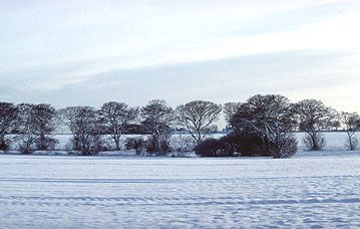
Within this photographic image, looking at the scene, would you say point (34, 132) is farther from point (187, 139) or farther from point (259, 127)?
point (259, 127)

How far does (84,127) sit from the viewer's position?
220ft

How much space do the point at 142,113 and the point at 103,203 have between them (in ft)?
183

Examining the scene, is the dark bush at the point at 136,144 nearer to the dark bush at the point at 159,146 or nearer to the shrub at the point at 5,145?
the dark bush at the point at 159,146

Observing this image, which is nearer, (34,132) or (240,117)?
(240,117)

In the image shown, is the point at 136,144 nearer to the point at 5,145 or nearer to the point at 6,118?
the point at 5,145

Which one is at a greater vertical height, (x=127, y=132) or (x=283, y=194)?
(x=127, y=132)

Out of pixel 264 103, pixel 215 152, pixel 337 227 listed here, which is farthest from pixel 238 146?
pixel 337 227

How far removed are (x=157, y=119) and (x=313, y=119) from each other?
22419 mm

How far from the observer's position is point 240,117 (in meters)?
57.2

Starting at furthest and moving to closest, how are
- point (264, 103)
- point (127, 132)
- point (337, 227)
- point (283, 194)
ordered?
point (127, 132) < point (264, 103) < point (283, 194) < point (337, 227)

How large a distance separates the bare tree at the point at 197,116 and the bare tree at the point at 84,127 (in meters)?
12.6

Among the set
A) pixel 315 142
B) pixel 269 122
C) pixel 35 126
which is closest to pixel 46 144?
pixel 35 126

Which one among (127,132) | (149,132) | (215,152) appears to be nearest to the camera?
(215,152)

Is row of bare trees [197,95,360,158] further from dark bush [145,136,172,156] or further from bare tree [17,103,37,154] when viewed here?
bare tree [17,103,37,154]
